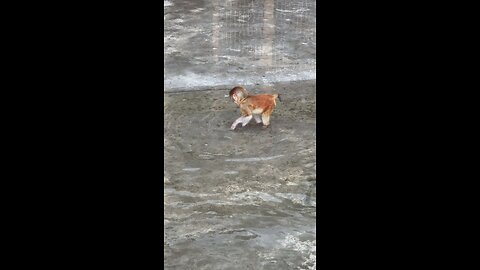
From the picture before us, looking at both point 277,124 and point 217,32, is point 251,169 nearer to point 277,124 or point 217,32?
point 277,124

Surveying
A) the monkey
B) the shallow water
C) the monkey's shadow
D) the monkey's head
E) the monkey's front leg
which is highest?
the monkey's head

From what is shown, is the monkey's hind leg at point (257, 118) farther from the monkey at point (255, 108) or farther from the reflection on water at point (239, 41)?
the reflection on water at point (239, 41)

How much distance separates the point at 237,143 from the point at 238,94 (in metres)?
0.20

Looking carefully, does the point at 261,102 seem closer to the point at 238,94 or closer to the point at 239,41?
the point at 238,94

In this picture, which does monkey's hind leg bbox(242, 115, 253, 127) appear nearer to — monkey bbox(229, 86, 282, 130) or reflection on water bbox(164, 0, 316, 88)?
monkey bbox(229, 86, 282, 130)

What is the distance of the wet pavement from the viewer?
269 cm

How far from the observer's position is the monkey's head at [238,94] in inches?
119

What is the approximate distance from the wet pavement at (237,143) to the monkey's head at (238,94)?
4 centimetres

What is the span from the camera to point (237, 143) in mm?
2957

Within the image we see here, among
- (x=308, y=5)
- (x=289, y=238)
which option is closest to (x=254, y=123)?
(x=289, y=238)

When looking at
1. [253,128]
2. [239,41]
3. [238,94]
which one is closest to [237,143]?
[253,128]

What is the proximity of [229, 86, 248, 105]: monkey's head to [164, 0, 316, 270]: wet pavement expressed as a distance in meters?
0.04

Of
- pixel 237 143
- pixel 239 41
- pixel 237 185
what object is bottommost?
pixel 237 185

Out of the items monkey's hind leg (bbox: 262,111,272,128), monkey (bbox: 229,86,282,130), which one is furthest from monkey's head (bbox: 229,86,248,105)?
monkey's hind leg (bbox: 262,111,272,128)
